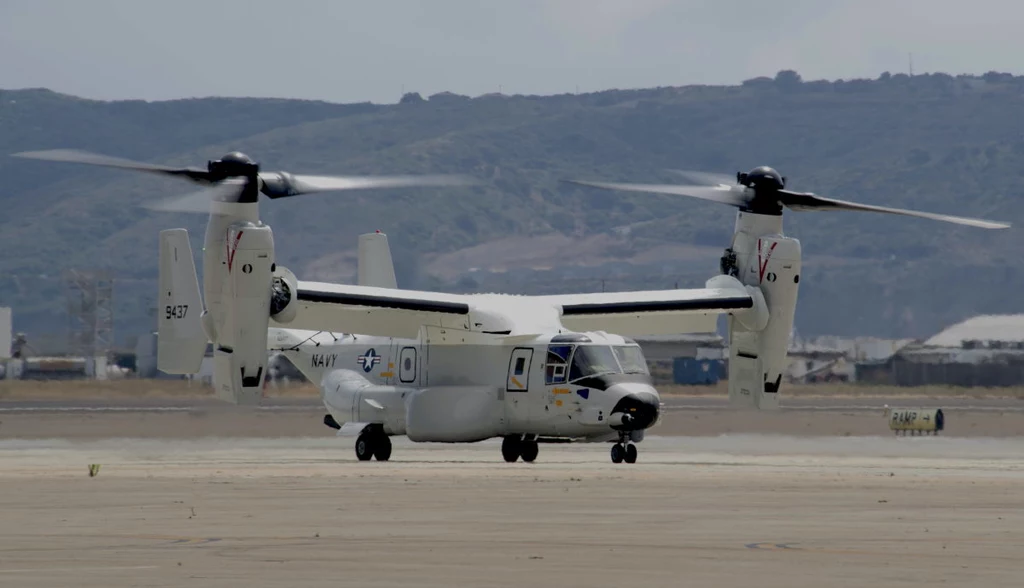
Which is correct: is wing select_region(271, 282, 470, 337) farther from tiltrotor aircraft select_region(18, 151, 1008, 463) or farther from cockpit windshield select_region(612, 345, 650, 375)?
cockpit windshield select_region(612, 345, 650, 375)

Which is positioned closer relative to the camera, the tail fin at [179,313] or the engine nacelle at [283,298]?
the engine nacelle at [283,298]

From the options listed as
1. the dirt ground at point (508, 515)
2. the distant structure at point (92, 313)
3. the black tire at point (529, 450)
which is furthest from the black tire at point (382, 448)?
the distant structure at point (92, 313)

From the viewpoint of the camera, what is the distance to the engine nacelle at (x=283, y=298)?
2836 centimetres

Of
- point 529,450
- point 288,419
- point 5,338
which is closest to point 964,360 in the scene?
point 5,338

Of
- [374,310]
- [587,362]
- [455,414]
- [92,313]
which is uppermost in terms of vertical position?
[92,313]

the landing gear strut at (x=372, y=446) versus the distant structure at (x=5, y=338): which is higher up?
the distant structure at (x=5, y=338)

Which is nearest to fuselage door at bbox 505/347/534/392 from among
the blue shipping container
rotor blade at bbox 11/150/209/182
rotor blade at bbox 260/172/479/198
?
rotor blade at bbox 260/172/479/198

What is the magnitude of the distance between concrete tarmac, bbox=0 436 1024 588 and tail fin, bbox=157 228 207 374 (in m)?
1.98

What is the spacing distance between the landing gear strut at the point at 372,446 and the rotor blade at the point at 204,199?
527cm

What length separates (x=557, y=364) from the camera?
2866 cm

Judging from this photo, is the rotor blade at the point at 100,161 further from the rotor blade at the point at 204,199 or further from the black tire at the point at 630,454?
the black tire at the point at 630,454

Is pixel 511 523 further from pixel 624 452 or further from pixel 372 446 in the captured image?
pixel 372 446

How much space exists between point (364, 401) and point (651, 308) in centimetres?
562

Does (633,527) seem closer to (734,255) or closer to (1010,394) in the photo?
(734,255)
